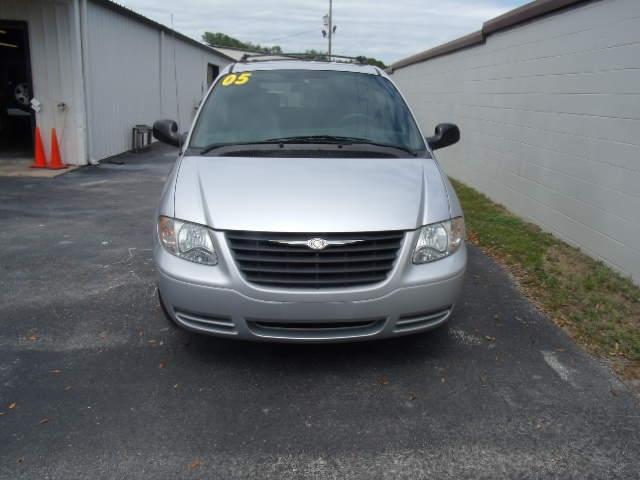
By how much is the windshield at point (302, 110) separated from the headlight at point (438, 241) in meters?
1.06

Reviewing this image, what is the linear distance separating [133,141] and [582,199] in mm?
12071

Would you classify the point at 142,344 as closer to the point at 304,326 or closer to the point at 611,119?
the point at 304,326

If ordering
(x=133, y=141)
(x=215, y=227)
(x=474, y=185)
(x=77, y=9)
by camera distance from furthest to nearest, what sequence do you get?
(x=133, y=141), (x=77, y=9), (x=474, y=185), (x=215, y=227)

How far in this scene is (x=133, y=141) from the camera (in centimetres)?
1509

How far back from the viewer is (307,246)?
3.19 m

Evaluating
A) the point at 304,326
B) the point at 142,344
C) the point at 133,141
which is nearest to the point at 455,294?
the point at 304,326

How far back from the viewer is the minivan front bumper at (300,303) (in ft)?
10.5

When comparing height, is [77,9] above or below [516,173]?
above

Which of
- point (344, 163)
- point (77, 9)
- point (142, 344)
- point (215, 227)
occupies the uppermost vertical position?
point (77, 9)

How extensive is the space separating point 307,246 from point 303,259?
0.26 feet

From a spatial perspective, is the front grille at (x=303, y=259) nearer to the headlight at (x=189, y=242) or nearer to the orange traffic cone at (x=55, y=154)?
the headlight at (x=189, y=242)

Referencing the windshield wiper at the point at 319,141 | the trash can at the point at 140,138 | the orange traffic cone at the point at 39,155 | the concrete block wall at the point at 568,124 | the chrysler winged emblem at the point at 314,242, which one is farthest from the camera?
the trash can at the point at 140,138

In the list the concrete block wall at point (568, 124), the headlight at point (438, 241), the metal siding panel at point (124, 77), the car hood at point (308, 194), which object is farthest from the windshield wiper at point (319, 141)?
the metal siding panel at point (124, 77)

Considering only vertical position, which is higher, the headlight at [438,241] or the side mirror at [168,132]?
the side mirror at [168,132]
